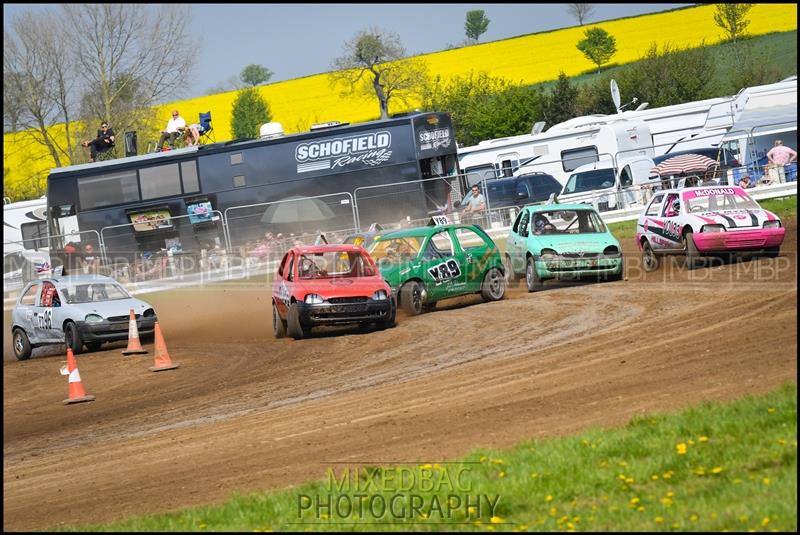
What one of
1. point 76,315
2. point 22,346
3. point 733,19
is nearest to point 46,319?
point 76,315

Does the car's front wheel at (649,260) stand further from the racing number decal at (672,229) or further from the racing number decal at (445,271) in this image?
the racing number decal at (445,271)

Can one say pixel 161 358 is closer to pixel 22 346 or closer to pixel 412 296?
pixel 412 296

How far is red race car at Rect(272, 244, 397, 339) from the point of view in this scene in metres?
18.1

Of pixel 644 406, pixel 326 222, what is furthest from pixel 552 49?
pixel 644 406

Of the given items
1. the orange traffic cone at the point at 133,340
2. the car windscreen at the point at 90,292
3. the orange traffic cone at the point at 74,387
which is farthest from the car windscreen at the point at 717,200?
the orange traffic cone at the point at 74,387

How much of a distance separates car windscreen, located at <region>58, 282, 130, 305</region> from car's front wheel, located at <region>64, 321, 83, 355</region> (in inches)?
21.4

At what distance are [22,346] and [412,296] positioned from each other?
7889 millimetres

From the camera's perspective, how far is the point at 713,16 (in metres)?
64.4

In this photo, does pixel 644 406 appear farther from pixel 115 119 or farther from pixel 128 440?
pixel 115 119

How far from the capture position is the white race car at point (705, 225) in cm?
1959

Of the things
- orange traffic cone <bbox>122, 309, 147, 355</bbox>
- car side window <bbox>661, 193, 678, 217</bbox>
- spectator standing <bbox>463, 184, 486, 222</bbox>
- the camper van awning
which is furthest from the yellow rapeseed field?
car side window <bbox>661, 193, 678, 217</bbox>

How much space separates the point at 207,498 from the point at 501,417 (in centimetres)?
296

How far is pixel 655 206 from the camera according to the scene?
2180cm

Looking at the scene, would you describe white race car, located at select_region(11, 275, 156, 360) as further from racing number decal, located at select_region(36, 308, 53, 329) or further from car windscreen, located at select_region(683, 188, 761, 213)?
car windscreen, located at select_region(683, 188, 761, 213)
